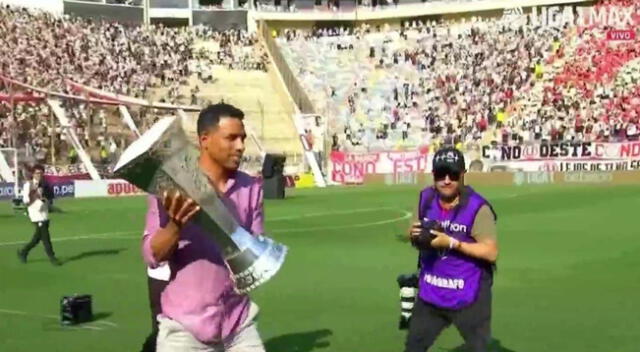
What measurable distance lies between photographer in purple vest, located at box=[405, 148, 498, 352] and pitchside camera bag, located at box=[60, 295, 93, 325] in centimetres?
602

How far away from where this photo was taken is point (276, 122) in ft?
193

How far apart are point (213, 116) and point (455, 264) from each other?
2.62m

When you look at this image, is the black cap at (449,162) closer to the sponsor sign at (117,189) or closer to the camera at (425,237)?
the camera at (425,237)

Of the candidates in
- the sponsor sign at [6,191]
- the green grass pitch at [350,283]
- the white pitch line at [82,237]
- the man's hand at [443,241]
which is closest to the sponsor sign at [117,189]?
the sponsor sign at [6,191]

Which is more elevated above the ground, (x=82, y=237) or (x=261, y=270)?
(x=261, y=270)

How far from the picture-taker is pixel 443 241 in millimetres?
6648

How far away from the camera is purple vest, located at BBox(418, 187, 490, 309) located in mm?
6848

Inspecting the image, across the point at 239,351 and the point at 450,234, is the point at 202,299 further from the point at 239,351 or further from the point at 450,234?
the point at 450,234

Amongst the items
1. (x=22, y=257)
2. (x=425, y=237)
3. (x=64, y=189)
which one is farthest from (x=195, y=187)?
(x=64, y=189)

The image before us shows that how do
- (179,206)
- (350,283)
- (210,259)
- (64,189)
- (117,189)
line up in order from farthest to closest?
(117,189), (64,189), (350,283), (210,259), (179,206)

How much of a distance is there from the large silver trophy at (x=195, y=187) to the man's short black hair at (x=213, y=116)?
26cm

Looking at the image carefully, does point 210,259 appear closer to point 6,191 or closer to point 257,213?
point 257,213

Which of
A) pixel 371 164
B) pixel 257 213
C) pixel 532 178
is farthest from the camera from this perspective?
pixel 371 164

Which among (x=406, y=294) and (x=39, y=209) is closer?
(x=406, y=294)
